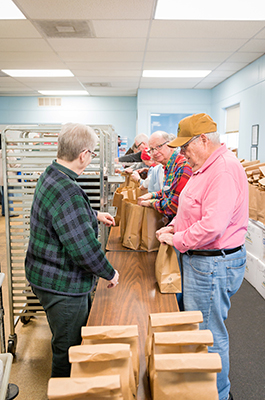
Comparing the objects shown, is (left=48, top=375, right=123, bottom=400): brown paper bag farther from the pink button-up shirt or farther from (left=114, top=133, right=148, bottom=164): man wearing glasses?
(left=114, top=133, right=148, bottom=164): man wearing glasses

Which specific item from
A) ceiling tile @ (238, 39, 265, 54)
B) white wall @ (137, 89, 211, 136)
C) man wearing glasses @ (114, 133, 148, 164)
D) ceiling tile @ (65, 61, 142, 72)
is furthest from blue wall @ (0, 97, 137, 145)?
ceiling tile @ (238, 39, 265, 54)

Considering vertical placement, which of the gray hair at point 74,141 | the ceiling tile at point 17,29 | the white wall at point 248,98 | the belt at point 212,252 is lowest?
the belt at point 212,252

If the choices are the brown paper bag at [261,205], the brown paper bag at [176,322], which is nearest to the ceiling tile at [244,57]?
the brown paper bag at [261,205]

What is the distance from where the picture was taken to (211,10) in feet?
11.4

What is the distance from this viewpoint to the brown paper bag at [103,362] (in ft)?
2.85

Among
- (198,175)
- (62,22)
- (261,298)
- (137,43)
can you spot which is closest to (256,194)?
(261,298)

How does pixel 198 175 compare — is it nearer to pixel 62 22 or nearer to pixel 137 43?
pixel 62 22

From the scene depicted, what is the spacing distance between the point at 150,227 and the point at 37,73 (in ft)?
18.8

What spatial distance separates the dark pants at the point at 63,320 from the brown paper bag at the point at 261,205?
2.57 meters

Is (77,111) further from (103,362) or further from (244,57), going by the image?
(103,362)

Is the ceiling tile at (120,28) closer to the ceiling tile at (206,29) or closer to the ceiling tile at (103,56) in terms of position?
the ceiling tile at (206,29)

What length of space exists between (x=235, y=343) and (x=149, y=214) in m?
1.40

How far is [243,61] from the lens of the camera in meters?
5.47

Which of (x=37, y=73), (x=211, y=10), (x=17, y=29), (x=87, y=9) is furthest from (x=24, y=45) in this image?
(x=211, y=10)
